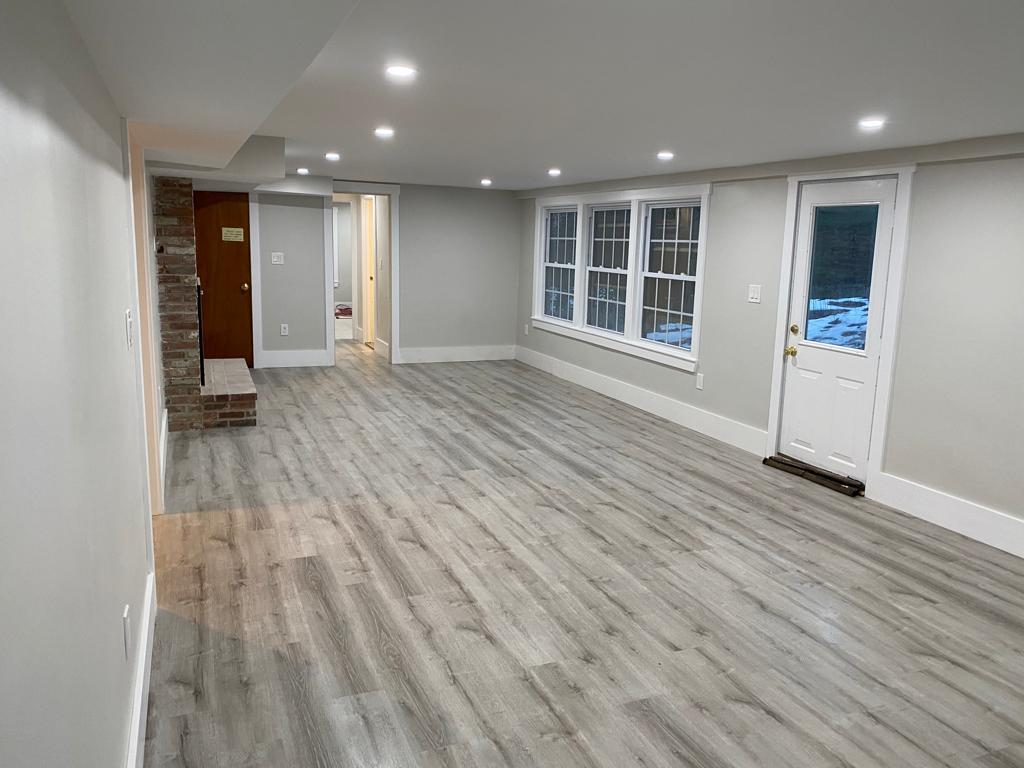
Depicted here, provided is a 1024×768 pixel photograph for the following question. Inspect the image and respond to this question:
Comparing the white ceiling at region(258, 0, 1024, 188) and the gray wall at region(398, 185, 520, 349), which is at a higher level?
the white ceiling at region(258, 0, 1024, 188)

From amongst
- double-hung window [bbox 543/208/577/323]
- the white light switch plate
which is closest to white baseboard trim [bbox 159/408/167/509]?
the white light switch plate

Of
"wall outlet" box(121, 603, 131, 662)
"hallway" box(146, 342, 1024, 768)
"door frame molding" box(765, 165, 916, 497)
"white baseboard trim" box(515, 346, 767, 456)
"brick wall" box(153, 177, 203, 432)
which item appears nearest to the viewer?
"wall outlet" box(121, 603, 131, 662)

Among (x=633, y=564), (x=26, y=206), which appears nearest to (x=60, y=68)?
(x=26, y=206)

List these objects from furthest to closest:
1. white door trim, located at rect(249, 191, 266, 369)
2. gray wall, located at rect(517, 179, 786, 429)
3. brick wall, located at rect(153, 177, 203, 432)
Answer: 1. white door trim, located at rect(249, 191, 266, 369)
2. gray wall, located at rect(517, 179, 786, 429)
3. brick wall, located at rect(153, 177, 203, 432)

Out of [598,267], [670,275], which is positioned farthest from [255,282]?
[670,275]

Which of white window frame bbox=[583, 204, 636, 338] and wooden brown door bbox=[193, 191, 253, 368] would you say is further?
wooden brown door bbox=[193, 191, 253, 368]

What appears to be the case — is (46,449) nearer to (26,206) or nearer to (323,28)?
(26,206)

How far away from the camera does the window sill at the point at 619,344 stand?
6688 millimetres

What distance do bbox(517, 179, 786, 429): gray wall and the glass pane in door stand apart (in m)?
0.34

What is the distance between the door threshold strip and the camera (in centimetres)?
493

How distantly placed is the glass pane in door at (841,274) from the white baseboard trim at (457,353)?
16.5 feet

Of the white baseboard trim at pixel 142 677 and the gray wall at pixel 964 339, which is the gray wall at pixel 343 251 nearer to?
the gray wall at pixel 964 339

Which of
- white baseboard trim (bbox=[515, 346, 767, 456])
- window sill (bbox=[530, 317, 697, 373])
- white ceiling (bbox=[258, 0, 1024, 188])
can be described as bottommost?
white baseboard trim (bbox=[515, 346, 767, 456])

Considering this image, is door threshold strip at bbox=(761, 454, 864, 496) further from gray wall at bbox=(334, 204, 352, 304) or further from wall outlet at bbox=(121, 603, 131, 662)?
gray wall at bbox=(334, 204, 352, 304)
